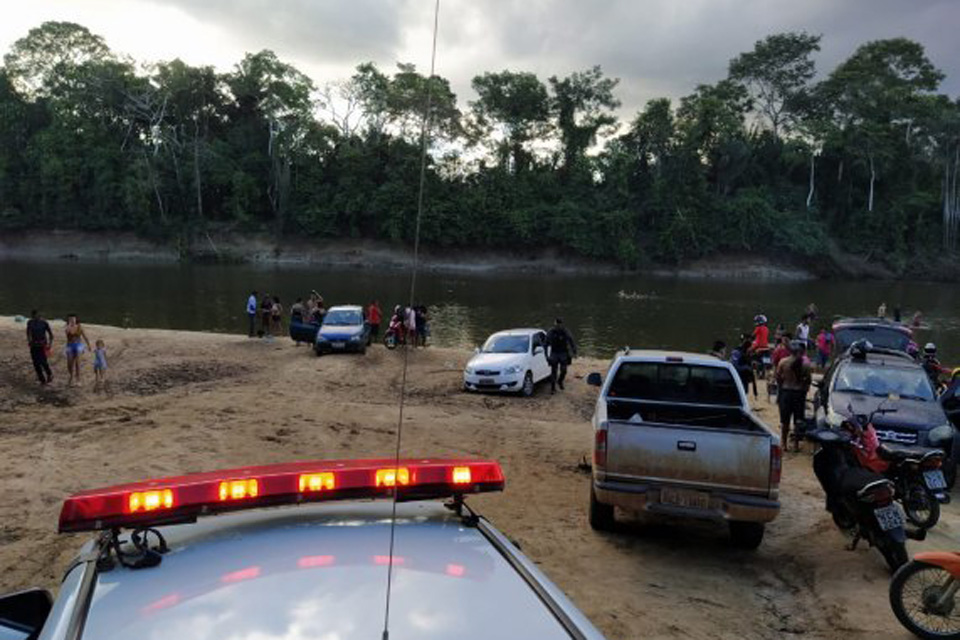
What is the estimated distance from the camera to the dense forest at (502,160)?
228ft

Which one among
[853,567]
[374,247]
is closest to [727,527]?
[853,567]

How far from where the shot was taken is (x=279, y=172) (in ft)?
240

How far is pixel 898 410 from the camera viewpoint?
10.3 metres

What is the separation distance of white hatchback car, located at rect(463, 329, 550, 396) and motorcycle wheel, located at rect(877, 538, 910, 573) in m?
10.5

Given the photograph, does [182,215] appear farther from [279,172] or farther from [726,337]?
[726,337]

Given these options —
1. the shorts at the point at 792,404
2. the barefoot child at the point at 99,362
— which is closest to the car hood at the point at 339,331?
the barefoot child at the point at 99,362

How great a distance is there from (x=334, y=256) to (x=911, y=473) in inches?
2546

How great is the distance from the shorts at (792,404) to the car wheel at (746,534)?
5.05m

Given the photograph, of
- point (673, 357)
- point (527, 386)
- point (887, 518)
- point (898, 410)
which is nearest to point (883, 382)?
point (898, 410)

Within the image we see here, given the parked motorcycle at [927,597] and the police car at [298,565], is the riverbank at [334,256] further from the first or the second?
the police car at [298,565]

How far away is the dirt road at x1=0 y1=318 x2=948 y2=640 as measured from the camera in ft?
19.2

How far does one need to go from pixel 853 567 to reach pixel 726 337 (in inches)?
1142

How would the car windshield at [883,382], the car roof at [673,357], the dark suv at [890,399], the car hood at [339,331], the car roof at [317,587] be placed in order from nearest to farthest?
1. the car roof at [317,587]
2. the car roof at [673,357]
3. the dark suv at [890,399]
4. the car windshield at [883,382]
5. the car hood at [339,331]

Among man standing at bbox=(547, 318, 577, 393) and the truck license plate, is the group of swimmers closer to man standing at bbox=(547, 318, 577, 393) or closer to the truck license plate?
man standing at bbox=(547, 318, 577, 393)
